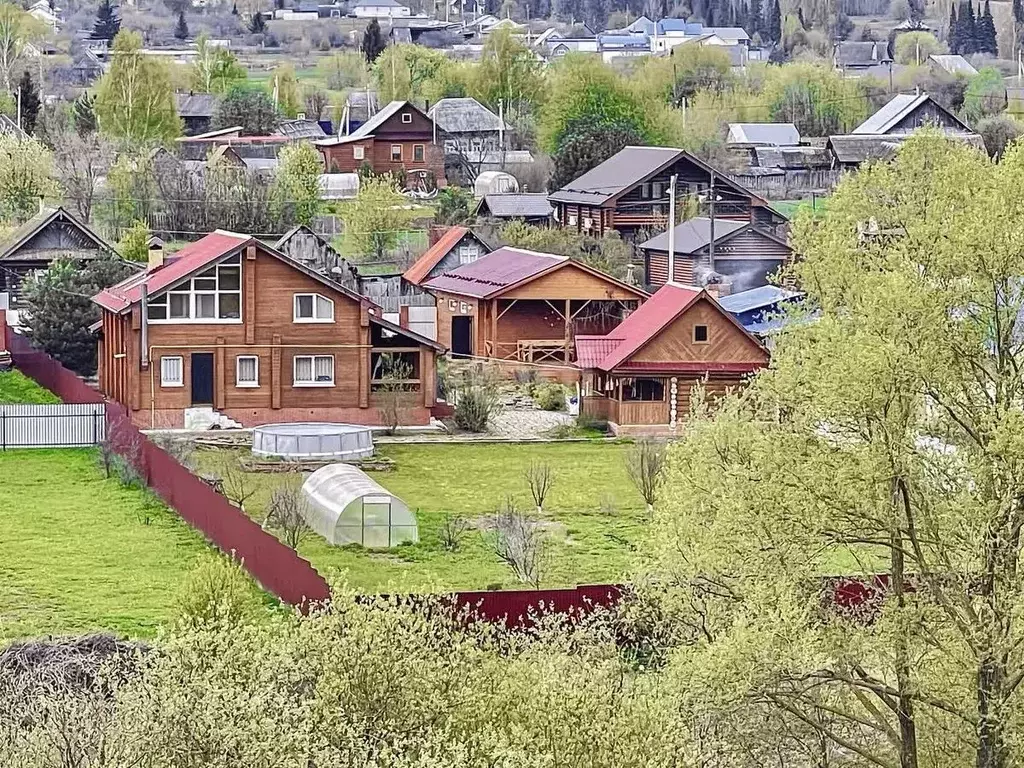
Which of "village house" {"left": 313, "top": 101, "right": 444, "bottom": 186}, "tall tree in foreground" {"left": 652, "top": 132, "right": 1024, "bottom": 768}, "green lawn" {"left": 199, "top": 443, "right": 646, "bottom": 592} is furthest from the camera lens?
"village house" {"left": 313, "top": 101, "right": 444, "bottom": 186}

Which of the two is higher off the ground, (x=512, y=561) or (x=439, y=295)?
(x=439, y=295)

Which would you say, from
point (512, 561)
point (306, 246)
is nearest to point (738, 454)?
point (512, 561)

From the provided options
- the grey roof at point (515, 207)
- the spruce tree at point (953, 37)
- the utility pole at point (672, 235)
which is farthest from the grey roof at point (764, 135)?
the spruce tree at point (953, 37)

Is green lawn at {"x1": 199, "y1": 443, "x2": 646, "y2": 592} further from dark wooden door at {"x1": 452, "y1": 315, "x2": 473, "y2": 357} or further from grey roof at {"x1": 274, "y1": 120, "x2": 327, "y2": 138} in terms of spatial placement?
grey roof at {"x1": 274, "y1": 120, "x2": 327, "y2": 138}

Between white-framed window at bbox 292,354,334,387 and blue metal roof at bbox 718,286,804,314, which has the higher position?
blue metal roof at bbox 718,286,804,314

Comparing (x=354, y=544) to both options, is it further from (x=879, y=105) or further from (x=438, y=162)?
(x=879, y=105)

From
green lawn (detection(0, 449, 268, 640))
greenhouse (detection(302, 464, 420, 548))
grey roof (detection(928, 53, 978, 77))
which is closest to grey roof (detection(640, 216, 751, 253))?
green lawn (detection(0, 449, 268, 640))
